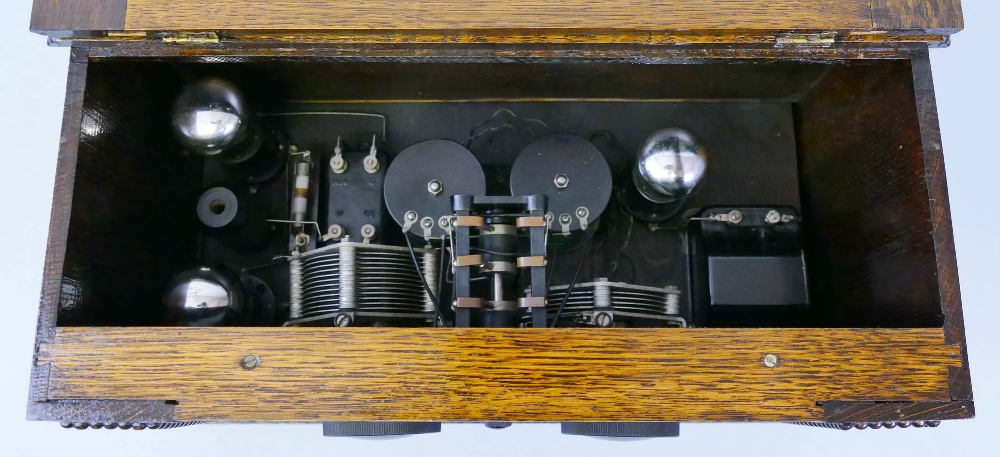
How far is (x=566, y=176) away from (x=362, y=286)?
1.20ft

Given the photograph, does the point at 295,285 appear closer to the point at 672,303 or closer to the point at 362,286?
the point at 362,286

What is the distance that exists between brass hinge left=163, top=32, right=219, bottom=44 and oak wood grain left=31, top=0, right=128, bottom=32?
60mm

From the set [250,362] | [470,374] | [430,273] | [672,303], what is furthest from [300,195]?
[672,303]

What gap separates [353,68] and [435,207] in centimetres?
26

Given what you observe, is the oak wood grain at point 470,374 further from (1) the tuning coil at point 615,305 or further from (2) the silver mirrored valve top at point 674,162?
(2) the silver mirrored valve top at point 674,162

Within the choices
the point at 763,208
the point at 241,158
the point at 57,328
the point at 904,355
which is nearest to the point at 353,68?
the point at 241,158

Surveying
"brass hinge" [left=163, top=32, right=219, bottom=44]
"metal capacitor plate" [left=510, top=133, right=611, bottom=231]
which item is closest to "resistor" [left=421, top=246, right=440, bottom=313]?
"metal capacitor plate" [left=510, top=133, right=611, bottom=231]

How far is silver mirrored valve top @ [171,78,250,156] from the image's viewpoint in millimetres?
1197

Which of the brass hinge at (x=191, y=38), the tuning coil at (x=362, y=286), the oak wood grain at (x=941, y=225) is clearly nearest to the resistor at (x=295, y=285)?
the tuning coil at (x=362, y=286)

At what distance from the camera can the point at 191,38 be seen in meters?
1.08

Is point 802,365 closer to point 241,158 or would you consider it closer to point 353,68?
point 353,68

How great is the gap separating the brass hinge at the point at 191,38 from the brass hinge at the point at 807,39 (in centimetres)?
77

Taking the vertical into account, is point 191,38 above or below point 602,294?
above

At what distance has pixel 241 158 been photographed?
51.8 inches
